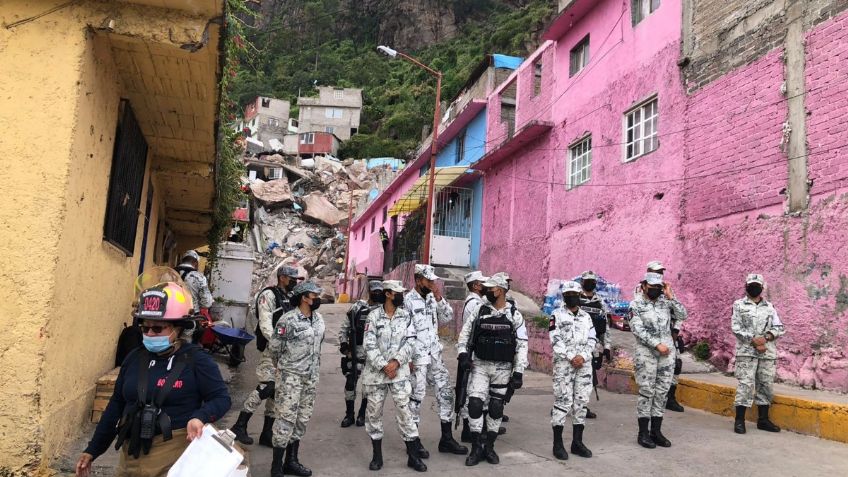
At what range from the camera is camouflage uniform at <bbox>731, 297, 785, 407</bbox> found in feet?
21.9

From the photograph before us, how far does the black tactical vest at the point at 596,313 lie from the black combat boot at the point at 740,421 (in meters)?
1.84

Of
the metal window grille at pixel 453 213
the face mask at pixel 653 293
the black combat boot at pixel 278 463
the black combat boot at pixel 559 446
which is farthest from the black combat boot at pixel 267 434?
the metal window grille at pixel 453 213

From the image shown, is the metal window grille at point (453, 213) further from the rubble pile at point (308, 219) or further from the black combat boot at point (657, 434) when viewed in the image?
the rubble pile at point (308, 219)

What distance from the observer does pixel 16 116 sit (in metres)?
4.17

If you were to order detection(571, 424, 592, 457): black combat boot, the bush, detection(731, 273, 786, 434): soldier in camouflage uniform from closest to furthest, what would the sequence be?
detection(571, 424, 592, 457): black combat boot < detection(731, 273, 786, 434): soldier in camouflage uniform < the bush

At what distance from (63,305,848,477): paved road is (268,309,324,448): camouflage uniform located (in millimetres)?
502

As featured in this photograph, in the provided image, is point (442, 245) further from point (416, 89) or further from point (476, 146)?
point (416, 89)

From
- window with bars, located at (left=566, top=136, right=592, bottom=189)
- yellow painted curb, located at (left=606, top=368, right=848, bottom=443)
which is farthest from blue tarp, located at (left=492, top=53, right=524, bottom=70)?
yellow painted curb, located at (left=606, top=368, right=848, bottom=443)

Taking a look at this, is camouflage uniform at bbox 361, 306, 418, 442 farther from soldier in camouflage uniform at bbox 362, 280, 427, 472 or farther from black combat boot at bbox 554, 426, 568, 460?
black combat boot at bbox 554, 426, 568, 460

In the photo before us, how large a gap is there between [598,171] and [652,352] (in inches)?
297

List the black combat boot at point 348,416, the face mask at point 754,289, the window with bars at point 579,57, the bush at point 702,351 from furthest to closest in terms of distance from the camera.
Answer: the window with bars at point 579,57 < the bush at point 702,351 < the black combat boot at point 348,416 < the face mask at point 754,289

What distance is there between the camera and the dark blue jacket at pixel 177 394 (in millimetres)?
2855

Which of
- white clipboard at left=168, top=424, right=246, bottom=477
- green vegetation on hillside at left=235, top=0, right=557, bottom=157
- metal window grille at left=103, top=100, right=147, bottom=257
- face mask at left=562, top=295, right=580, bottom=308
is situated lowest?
white clipboard at left=168, top=424, right=246, bottom=477

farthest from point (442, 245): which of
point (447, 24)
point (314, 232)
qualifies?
point (447, 24)
